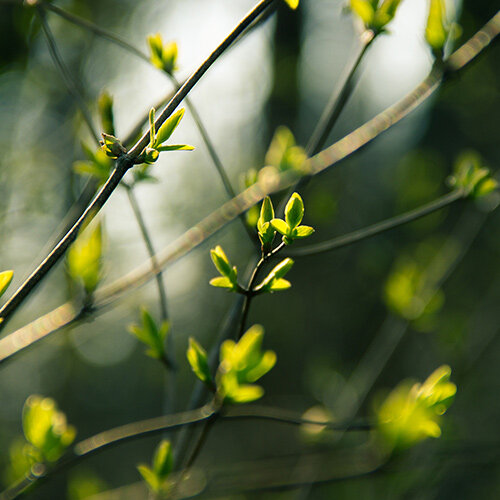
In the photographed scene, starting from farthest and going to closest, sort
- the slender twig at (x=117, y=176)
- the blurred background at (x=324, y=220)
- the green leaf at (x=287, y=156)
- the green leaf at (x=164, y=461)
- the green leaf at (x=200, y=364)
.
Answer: the blurred background at (x=324, y=220) → the green leaf at (x=287, y=156) → the green leaf at (x=164, y=461) → the green leaf at (x=200, y=364) → the slender twig at (x=117, y=176)

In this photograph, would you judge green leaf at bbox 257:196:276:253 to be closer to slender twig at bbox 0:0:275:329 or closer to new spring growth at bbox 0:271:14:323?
slender twig at bbox 0:0:275:329

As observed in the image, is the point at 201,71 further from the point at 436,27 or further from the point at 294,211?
the point at 436,27

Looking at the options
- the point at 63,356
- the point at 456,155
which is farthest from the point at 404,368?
the point at 63,356

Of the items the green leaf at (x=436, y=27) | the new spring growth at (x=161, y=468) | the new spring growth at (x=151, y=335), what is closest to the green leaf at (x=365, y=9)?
the green leaf at (x=436, y=27)

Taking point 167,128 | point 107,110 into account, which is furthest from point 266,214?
point 107,110

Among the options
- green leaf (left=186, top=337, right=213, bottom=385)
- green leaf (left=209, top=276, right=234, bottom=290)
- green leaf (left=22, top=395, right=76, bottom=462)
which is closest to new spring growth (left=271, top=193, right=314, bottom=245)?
green leaf (left=209, top=276, right=234, bottom=290)

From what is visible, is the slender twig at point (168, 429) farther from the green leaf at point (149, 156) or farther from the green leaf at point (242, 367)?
the green leaf at point (149, 156)
